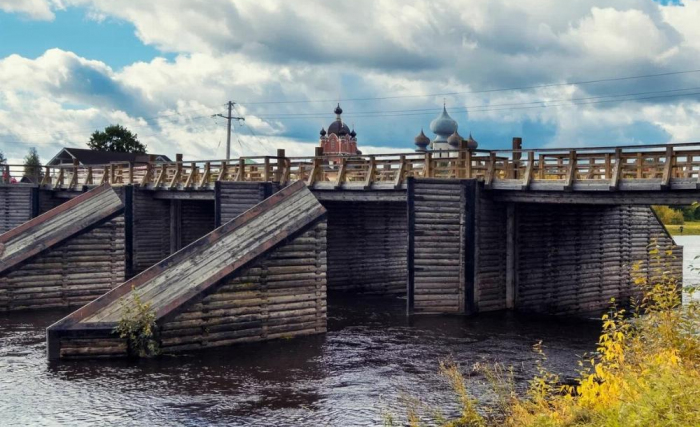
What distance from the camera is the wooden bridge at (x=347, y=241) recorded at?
20.2 metres

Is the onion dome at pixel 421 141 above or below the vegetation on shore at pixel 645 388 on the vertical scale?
above

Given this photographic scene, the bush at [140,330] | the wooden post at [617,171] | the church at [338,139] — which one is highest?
the church at [338,139]

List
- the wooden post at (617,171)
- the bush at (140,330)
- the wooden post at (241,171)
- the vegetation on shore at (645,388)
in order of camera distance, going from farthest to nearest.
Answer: the wooden post at (241,171), the wooden post at (617,171), the bush at (140,330), the vegetation on shore at (645,388)

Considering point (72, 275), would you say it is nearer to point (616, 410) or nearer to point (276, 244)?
point (276, 244)

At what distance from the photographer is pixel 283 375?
675 inches

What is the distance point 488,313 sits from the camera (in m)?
25.2

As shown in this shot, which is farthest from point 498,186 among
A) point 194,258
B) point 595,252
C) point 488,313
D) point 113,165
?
point 113,165

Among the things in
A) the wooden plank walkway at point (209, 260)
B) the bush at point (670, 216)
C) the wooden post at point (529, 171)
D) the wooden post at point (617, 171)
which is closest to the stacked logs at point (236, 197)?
the wooden plank walkway at point (209, 260)

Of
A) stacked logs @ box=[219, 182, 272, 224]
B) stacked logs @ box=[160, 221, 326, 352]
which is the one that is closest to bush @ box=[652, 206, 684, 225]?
stacked logs @ box=[219, 182, 272, 224]

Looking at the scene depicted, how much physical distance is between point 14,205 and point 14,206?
0.22ft

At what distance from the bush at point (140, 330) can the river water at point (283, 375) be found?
484mm

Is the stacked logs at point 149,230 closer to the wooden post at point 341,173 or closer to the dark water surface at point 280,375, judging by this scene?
the dark water surface at point 280,375

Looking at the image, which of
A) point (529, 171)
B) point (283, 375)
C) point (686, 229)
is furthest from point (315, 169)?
point (686, 229)

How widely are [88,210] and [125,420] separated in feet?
57.9
